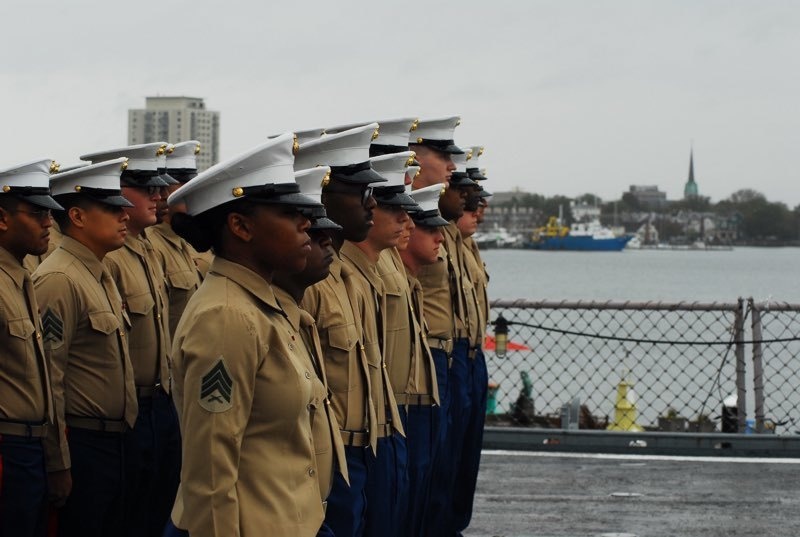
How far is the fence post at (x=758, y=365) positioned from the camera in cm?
1093

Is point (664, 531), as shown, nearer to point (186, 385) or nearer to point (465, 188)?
point (465, 188)

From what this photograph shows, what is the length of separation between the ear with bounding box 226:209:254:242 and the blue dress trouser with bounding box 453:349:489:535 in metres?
4.06

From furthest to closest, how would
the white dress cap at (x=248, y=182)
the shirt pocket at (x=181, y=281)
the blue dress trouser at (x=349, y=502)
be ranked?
the shirt pocket at (x=181, y=281), the blue dress trouser at (x=349, y=502), the white dress cap at (x=248, y=182)

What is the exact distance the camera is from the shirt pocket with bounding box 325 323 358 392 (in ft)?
17.3

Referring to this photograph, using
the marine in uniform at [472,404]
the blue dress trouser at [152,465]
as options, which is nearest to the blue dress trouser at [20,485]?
the blue dress trouser at [152,465]

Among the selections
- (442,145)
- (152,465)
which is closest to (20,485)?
(152,465)

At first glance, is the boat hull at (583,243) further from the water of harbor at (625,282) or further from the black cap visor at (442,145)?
the black cap visor at (442,145)

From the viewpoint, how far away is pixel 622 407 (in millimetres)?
13977

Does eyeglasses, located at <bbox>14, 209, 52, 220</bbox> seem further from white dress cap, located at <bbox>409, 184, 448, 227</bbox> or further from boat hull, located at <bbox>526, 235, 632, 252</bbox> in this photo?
boat hull, located at <bbox>526, 235, 632, 252</bbox>

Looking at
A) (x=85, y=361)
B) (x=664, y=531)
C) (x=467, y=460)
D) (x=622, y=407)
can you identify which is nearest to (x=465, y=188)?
(x=467, y=460)

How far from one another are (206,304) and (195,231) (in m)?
0.30

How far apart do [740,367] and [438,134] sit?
427cm

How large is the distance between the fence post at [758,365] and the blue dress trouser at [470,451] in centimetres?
311

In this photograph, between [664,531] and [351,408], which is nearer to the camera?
[351,408]
